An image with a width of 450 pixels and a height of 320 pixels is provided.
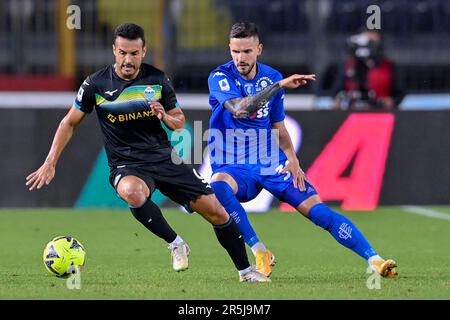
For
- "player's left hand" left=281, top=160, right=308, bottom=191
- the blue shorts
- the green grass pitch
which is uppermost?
"player's left hand" left=281, top=160, right=308, bottom=191

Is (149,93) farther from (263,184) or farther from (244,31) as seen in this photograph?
(263,184)

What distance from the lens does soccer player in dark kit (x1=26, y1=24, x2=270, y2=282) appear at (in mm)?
8625

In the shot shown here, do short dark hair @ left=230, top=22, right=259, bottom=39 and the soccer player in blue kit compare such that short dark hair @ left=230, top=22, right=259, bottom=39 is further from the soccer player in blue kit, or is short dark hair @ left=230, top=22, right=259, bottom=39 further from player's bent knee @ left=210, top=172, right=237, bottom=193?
player's bent knee @ left=210, top=172, right=237, bottom=193

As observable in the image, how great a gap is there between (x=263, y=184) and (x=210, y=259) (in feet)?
4.83

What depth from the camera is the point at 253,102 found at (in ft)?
27.9

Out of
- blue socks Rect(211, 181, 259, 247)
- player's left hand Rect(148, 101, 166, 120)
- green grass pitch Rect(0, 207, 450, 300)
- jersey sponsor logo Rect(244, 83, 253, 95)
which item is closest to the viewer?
green grass pitch Rect(0, 207, 450, 300)

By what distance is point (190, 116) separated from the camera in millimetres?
15422

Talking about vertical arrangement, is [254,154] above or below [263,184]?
above

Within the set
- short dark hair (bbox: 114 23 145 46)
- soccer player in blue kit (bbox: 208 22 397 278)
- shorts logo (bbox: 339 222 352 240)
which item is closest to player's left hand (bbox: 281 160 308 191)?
soccer player in blue kit (bbox: 208 22 397 278)

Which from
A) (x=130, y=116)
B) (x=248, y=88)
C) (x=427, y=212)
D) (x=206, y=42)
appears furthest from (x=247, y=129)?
(x=206, y=42)

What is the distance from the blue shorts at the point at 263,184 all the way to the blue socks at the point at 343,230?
159mm
